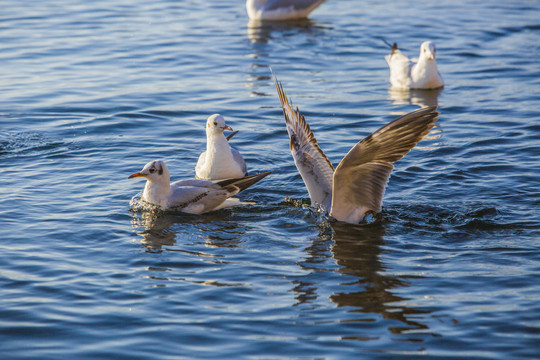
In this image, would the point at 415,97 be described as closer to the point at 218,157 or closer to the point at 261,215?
the point at 218,157

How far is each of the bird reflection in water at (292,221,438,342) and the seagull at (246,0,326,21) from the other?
41.0ft

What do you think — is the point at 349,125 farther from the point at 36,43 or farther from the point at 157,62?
the point at 36,43

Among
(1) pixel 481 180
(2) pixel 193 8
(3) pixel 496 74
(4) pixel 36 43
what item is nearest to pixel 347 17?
(2) pixel 193 8

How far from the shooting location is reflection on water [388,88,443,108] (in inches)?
555

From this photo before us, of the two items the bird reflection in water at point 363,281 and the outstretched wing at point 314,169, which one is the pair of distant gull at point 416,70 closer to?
the outstretched wing at point 314,169

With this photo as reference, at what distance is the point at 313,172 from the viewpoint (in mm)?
8992

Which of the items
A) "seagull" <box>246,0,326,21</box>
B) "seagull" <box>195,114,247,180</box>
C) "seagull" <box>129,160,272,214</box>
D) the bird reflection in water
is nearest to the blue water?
the bird reflection in water

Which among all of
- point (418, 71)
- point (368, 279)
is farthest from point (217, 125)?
point (418, 71)

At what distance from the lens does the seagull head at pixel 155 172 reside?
30.7 ft

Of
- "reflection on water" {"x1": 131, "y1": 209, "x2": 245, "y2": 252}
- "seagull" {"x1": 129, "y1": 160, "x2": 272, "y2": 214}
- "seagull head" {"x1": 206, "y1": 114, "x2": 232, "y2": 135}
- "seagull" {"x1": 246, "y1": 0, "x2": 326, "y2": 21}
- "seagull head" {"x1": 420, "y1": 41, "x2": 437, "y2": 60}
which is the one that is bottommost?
"reflection on water" {"x1": 131, "y1": 209, "x2": 245, "y2": 252}

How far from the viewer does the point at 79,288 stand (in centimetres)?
719

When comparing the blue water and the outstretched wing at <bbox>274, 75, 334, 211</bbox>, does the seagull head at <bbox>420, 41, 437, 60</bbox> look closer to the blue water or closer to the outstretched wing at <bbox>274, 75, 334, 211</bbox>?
the blue water

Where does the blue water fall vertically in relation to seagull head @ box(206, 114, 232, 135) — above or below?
below

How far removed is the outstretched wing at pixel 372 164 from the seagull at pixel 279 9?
12453 mm
